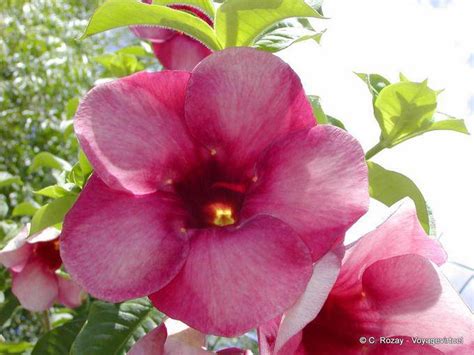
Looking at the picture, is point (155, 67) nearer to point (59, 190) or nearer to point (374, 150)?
point (59, 190)

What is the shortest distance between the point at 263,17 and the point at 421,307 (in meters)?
0.31

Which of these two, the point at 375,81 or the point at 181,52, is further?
the point at 181,52

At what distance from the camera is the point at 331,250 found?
0.46m

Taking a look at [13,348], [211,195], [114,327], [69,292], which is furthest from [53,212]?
[13,348]

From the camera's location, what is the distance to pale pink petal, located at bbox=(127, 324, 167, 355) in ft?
1.72

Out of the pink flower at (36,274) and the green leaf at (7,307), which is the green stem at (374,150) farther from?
the green leaf at (7,307)

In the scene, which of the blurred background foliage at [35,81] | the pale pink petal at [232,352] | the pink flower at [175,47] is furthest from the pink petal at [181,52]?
the blurred background foliage at [35,81]

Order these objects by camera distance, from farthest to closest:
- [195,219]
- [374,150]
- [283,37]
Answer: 1. [374,150]
2. [283,37]
3. [195,219]

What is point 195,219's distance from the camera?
1.76 feet

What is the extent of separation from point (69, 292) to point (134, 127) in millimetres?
910

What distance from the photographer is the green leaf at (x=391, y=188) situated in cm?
71

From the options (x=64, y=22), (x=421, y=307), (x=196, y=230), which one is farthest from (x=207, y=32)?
(x=64, y=22)

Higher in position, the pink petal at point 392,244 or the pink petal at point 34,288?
the pink petal at point 392,244

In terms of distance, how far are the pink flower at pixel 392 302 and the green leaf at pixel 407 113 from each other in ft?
0.65
